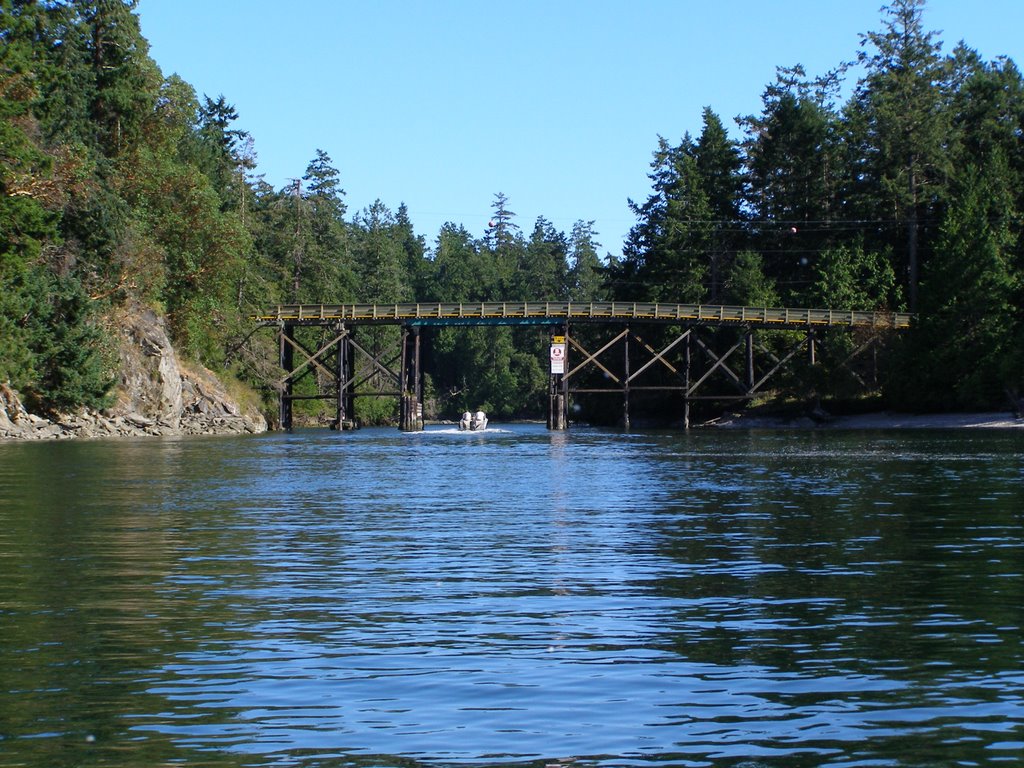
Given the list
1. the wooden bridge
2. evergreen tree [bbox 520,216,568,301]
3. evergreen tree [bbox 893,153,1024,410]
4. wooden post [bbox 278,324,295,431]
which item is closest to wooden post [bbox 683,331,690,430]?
the wooden bridge

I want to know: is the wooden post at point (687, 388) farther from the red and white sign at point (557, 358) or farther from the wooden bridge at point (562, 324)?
the red and white sign at point (557, 358)

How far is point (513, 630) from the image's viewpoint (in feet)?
42.7

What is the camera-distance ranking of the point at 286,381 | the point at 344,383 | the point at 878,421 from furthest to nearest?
the point at 344,383
the point at 286,381
the point at 878,421

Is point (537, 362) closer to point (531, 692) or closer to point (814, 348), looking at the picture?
point (814, 348)

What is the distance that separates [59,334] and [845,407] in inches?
1836

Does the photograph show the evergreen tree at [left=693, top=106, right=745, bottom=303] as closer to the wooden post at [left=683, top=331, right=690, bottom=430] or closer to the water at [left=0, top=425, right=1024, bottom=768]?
the wooden post at [left=683, top=331, right=690, bottom=430]

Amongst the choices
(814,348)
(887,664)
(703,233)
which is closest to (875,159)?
(703,233)

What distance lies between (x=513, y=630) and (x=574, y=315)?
68.0 meters

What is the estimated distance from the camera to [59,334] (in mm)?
60594

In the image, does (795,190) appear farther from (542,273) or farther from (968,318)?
(542,273)

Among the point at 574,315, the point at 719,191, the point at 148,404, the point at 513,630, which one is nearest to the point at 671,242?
the point at 719,191

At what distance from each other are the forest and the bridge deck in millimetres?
A: 2666

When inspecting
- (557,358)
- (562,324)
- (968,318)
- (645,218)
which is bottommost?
(557,358)

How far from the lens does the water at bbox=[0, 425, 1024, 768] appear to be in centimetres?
907
